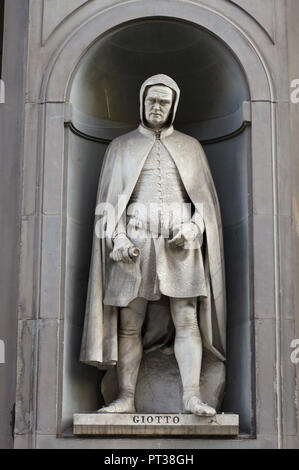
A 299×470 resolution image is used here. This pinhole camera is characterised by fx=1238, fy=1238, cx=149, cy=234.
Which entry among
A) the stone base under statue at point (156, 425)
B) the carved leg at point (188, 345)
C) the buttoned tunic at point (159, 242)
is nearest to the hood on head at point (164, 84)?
the buttoned tunic at point (159, 242)

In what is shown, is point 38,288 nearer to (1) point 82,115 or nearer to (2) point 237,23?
(1) point 82,115

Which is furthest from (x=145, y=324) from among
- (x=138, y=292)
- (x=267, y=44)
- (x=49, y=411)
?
(x=267, y=44)

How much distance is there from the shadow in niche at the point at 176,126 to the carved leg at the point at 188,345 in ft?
1.41

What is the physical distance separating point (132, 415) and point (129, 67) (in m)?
3.47

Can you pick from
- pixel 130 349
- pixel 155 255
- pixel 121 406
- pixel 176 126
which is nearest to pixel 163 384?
pixel 130 349

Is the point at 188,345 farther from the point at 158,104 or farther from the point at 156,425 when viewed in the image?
the point at 158,104

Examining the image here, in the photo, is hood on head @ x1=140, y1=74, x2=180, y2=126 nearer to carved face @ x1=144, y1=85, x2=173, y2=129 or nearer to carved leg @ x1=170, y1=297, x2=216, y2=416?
carved face @ x1=144, y1=85, x2=173, y2=129

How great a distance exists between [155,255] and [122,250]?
0.31 m

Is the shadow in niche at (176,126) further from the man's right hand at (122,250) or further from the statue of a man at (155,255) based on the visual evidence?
the man's right hand at (122,250)

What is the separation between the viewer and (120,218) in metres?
10.7

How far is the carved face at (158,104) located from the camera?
10969 millimetres

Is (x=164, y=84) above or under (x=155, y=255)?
above

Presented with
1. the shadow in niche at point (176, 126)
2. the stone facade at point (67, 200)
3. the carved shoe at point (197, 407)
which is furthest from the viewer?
the shadow in niche at point (176, 126)

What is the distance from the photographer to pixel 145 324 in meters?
10.9
